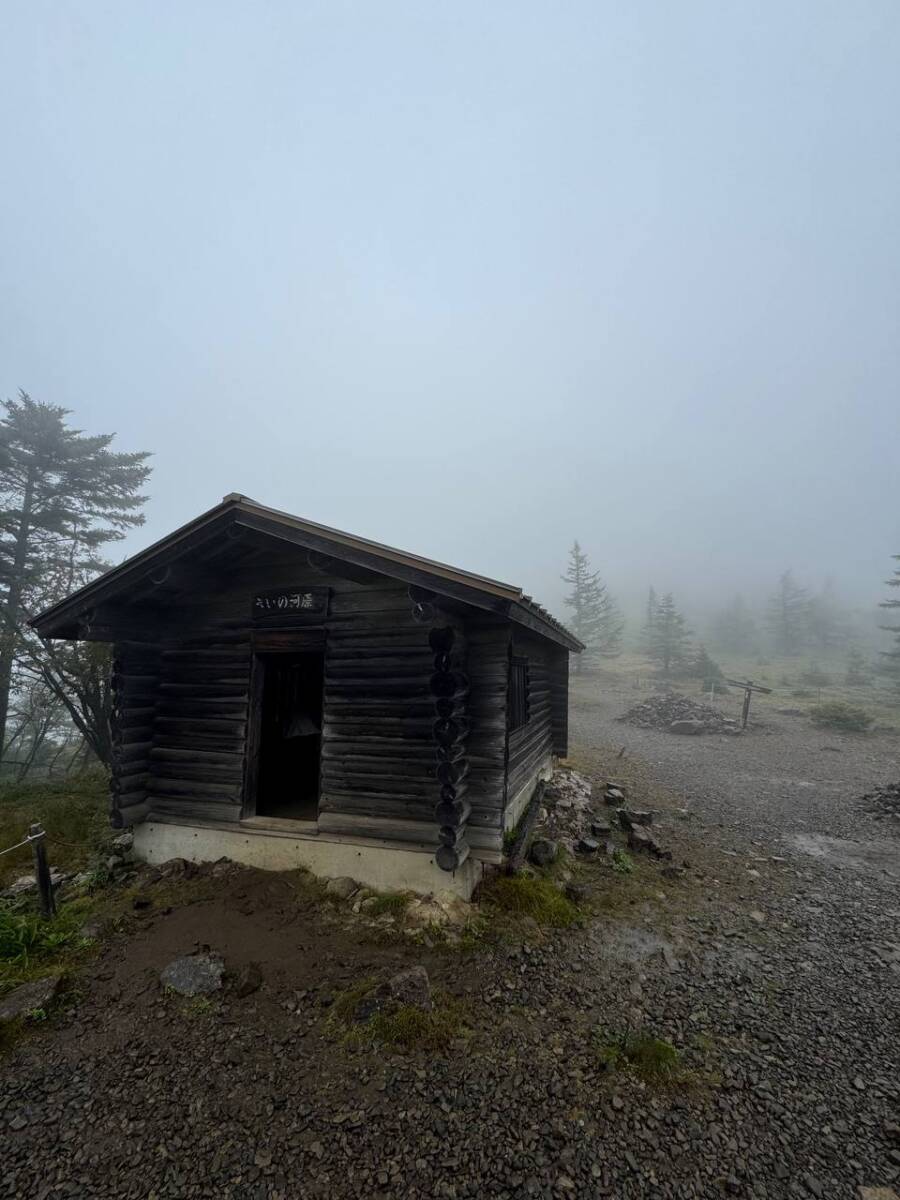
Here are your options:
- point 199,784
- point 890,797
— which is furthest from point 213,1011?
point 890,797

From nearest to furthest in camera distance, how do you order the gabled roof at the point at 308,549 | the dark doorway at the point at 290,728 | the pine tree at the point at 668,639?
the gabled roof at the point at 308,549
the dark doorway at the point at 290,728
the pine tree at the point at 668,639

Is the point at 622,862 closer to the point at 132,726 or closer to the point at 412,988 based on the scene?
the point at 412,988

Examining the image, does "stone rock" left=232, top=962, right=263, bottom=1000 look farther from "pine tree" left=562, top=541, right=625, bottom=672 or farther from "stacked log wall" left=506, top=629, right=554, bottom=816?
"pine tree" left=562, top=541, right=625, bottom=672

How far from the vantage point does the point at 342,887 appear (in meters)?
6.31

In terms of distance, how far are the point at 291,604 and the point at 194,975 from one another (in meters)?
4.44

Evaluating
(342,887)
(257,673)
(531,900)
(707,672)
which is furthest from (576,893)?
(707,672)

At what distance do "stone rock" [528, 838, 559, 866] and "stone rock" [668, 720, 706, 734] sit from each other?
69.2ft

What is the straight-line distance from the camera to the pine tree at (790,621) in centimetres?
6450

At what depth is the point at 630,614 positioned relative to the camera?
127938 mm

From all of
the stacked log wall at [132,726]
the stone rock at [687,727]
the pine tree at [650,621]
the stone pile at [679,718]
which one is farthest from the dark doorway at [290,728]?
the pine tree at [650,621]

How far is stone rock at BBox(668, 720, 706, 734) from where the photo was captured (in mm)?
25453

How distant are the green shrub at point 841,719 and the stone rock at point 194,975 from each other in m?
30.6

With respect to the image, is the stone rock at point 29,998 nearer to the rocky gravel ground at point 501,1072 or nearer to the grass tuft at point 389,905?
the rocky gravel ground at point 501,1072

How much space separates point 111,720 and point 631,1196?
312 inches
